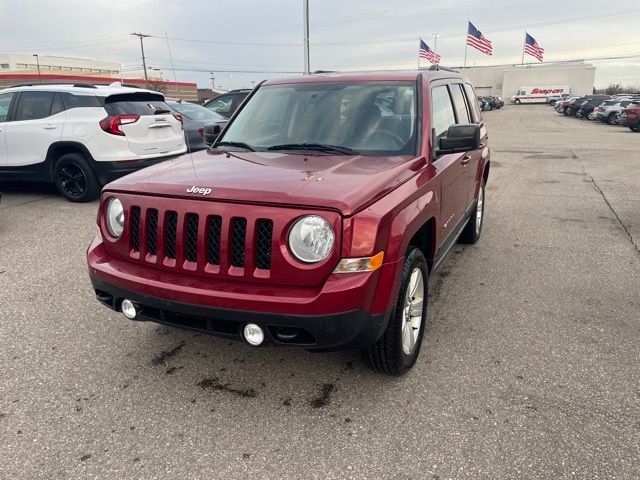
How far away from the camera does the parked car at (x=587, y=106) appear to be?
36188 millimetres

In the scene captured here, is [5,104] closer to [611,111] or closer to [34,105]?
[34,105]

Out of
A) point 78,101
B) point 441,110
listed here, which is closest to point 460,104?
point 441,110

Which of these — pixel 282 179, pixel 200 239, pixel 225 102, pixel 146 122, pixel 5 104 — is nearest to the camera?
pixel 200 239

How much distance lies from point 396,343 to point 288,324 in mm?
726

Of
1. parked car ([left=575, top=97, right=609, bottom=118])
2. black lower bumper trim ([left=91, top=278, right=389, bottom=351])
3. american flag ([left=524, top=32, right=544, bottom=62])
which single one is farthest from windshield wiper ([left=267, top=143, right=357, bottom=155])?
american flag ([left=524, top=32, right=544, bottom=62])

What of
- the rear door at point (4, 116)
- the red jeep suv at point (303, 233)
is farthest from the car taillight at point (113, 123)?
the red jeep suv at point (303, 233)

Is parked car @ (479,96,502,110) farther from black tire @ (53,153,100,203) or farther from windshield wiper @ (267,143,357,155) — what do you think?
windshield wiper @ (267,143,357,155)

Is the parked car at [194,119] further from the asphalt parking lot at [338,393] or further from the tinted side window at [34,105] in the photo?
the asphalt parking lot at [338,393]

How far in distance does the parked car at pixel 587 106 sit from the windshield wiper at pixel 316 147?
38.8 meters

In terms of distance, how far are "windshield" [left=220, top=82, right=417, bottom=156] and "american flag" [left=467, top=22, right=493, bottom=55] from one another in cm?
4576

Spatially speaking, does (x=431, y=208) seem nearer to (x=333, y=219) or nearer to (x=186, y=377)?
(x=333, y=219)

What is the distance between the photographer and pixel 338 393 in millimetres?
2922

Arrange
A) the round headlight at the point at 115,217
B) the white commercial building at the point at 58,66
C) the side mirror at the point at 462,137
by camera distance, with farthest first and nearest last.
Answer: the white commercial building at the point at 58,66
the side mirror at the point at 462,137
the round headlight at the point at 115,217

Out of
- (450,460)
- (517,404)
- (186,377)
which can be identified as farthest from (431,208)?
(186,377)
